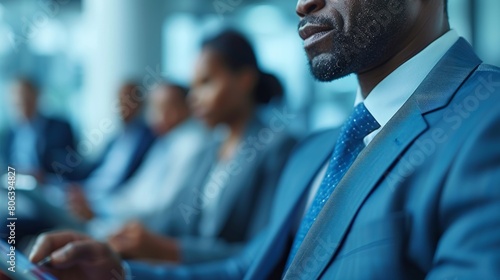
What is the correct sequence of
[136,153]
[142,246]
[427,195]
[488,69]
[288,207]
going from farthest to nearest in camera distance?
[136,153], [142,246], [288,207], [488,69], [427,195]

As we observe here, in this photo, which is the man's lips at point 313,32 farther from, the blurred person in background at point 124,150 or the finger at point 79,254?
the blurred person in background at point 124,150

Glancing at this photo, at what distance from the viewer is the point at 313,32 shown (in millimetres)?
882

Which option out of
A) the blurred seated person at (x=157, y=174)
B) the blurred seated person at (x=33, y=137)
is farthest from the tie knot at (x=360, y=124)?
the blurred seated person at (x=33, y=137)

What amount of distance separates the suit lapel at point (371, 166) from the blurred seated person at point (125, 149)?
2439 mm

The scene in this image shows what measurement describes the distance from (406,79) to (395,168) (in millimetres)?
163

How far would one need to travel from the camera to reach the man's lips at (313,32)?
2.85 feet

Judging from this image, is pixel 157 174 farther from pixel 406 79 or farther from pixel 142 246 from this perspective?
pixel 406 79

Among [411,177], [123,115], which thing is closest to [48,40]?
[123,115]

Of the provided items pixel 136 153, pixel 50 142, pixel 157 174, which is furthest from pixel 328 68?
pixel 50 142

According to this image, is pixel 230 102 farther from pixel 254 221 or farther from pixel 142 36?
pixel 142 36

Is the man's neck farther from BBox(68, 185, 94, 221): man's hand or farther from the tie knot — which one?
BBox(68, 185, 94, 221): man's hand

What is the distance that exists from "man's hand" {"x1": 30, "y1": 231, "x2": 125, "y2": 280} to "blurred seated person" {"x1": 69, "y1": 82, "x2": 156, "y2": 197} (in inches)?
85.2

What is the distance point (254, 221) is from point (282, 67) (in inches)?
211

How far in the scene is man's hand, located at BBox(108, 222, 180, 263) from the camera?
1280 mm
